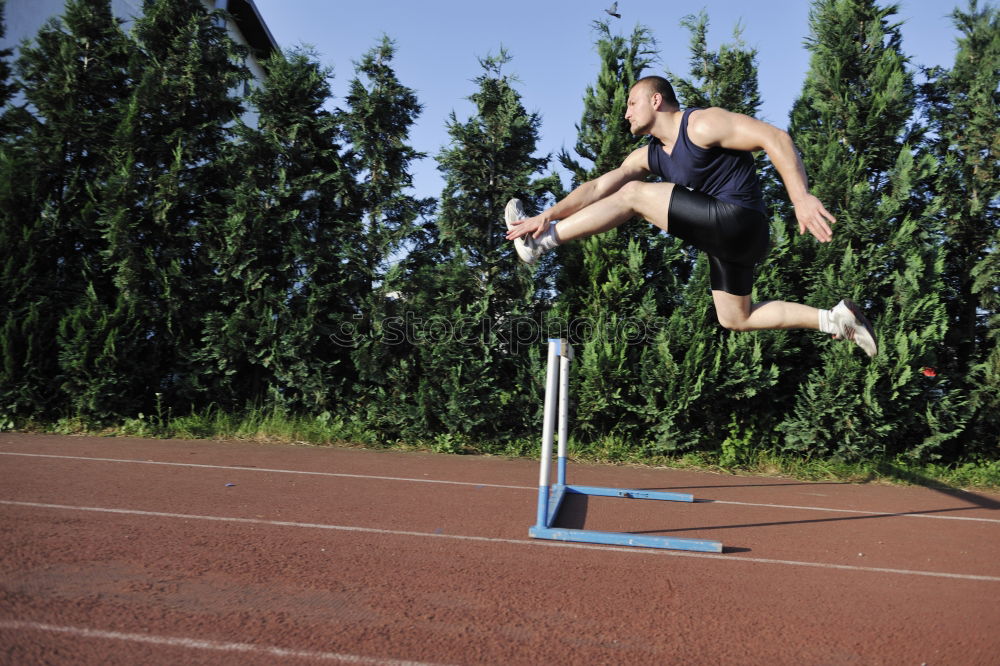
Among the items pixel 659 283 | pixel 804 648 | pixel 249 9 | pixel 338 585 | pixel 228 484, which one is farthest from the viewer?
pixel 249 9

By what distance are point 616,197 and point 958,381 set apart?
534 centimetres

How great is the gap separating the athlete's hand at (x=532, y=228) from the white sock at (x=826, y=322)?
66.1 inches

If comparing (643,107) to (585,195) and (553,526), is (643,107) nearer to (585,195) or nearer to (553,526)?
(585,195)

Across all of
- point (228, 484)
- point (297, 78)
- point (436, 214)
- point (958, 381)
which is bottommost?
point (228, 484)

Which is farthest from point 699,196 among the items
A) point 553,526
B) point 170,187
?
point 170,187

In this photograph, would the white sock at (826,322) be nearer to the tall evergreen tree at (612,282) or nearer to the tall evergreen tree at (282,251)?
the tall evergreen tree at (612,282)

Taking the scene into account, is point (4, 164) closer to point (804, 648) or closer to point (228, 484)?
point (228, 484)

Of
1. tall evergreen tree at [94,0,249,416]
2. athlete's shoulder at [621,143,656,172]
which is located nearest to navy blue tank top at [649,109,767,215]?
athlete's shoulder at [621,143,656,172]

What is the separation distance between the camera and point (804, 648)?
2.43 m

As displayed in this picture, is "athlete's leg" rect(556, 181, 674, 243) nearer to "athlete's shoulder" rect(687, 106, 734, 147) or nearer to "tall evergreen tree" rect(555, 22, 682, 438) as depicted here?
"athlete's shoulder" rect(687, 106, 734, 147)

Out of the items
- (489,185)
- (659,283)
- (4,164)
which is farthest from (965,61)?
(4,164)

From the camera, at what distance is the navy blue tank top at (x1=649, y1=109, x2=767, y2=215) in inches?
131

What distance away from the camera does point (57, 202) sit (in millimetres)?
7191

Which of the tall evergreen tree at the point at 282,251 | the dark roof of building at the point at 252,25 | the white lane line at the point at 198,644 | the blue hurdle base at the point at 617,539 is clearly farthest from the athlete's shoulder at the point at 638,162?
the dark roof of building at the point at 252,25
